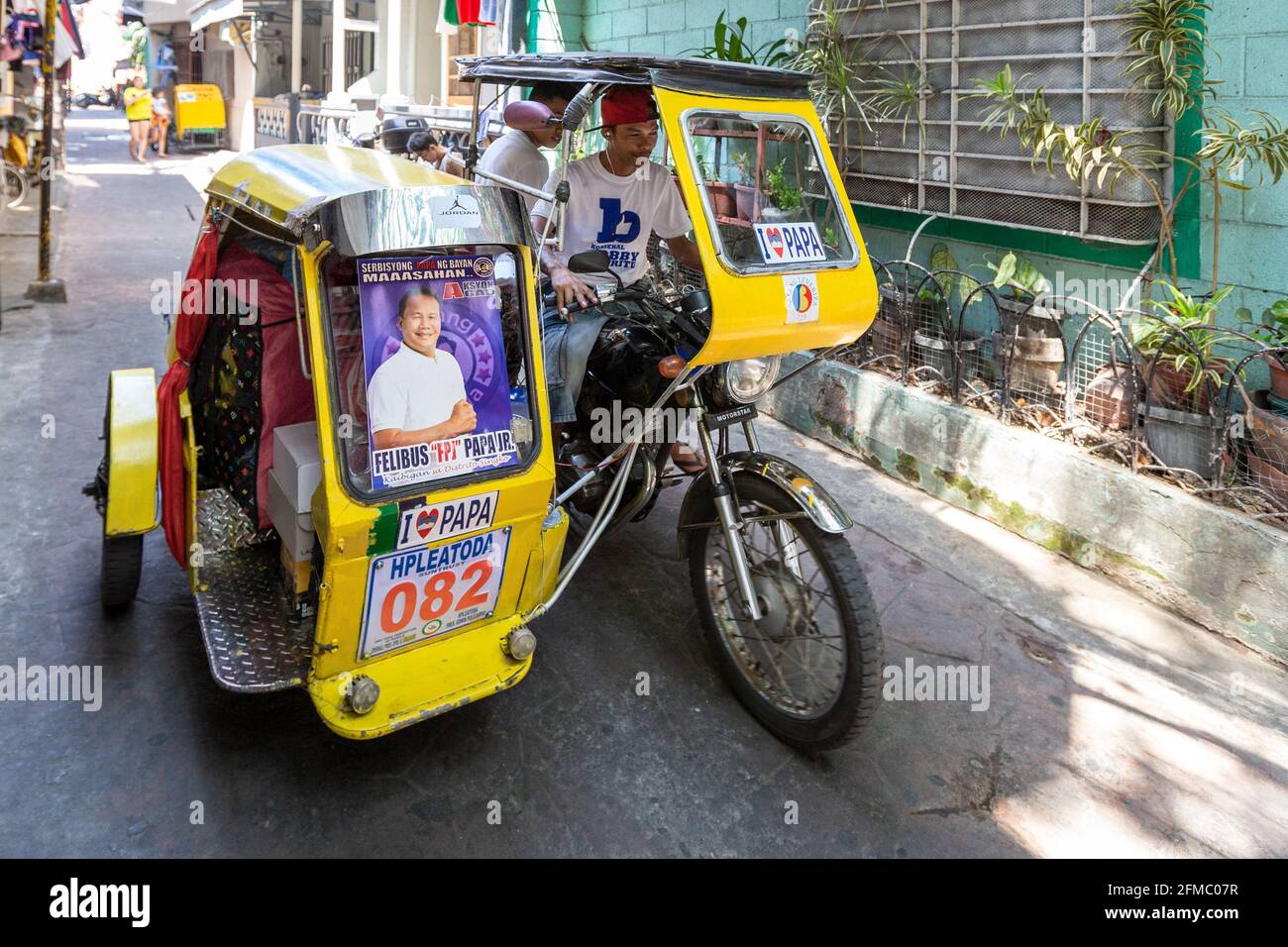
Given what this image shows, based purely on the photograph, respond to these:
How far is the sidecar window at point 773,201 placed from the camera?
10.3 feet

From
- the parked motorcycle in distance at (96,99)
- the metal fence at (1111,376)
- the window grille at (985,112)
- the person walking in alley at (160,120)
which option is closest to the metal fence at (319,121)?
the person walking in alley at (160,120)

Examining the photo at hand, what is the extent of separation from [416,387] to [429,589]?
609mm

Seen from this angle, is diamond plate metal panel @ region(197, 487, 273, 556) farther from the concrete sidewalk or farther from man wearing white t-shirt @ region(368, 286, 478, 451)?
man wearing white t-shirt @ region(368, 286, 478, 451)

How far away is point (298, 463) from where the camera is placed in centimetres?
295

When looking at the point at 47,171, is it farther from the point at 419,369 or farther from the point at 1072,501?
the point at 1072,501

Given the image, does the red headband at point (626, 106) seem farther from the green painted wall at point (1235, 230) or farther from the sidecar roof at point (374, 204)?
the green painted wall at point (1235, 230)

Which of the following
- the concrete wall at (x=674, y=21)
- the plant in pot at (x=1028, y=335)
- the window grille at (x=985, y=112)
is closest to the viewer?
the window grille at (x=985, y=112)

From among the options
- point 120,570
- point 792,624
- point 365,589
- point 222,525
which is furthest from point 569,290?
point 120,570

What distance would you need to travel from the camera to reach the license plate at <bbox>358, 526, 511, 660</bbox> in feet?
9.37

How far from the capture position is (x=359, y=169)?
307cm

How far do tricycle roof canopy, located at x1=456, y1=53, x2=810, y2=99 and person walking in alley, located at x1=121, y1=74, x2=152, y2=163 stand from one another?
20.3 meters
